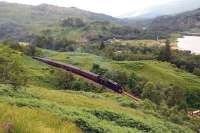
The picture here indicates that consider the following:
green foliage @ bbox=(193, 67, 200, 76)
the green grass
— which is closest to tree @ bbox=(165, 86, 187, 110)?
the green grass

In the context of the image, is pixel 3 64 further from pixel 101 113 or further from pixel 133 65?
pixel 133 65

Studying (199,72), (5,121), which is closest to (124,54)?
(199,72)

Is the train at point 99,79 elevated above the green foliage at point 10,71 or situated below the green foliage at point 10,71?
below

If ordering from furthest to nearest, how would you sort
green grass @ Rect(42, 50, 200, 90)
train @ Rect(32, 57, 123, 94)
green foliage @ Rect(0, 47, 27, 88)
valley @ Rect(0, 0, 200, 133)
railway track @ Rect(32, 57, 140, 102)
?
green grass @ Rect(42, 50, 200, 90)
train @ Rect(32, 57, 123, 94)
railway track @ Rect(32, 57, 140, 102)
green foliage @ Rect(0, 47, 27, 88)
valley @ Rect(0, 0, 200, 133)

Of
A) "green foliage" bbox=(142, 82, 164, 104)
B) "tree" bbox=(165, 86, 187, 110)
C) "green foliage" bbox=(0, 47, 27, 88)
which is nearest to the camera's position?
"green foliage" bbox=(0, 47, 27, 88)

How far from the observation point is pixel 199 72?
112312 mm

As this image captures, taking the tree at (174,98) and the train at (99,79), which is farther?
the tree at (174,98)

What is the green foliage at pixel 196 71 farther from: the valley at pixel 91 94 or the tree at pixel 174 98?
the tree at pixel 174 98

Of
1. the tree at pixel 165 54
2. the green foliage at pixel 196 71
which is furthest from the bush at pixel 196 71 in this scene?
the tree at pixel 165 54

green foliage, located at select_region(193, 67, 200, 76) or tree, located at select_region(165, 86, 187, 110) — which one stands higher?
tree, located at select_region(165, 86, 187, 110)

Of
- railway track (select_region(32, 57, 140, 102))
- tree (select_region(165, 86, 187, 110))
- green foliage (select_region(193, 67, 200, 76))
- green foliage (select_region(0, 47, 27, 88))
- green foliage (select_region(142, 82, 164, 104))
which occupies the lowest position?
green foliage (select_region(193, 67, 200, 76))

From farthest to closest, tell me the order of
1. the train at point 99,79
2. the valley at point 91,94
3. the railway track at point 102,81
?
the train at point 99,79 → the railway track at point 102,81 → the valley at point 91,94

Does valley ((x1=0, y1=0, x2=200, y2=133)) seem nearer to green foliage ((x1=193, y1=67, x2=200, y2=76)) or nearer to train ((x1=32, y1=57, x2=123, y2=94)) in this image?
train ((x1=32, y1=57, x2=123, y2=94))

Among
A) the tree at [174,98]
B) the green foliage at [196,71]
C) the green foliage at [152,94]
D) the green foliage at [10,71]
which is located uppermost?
the green foliage at [10,71]
